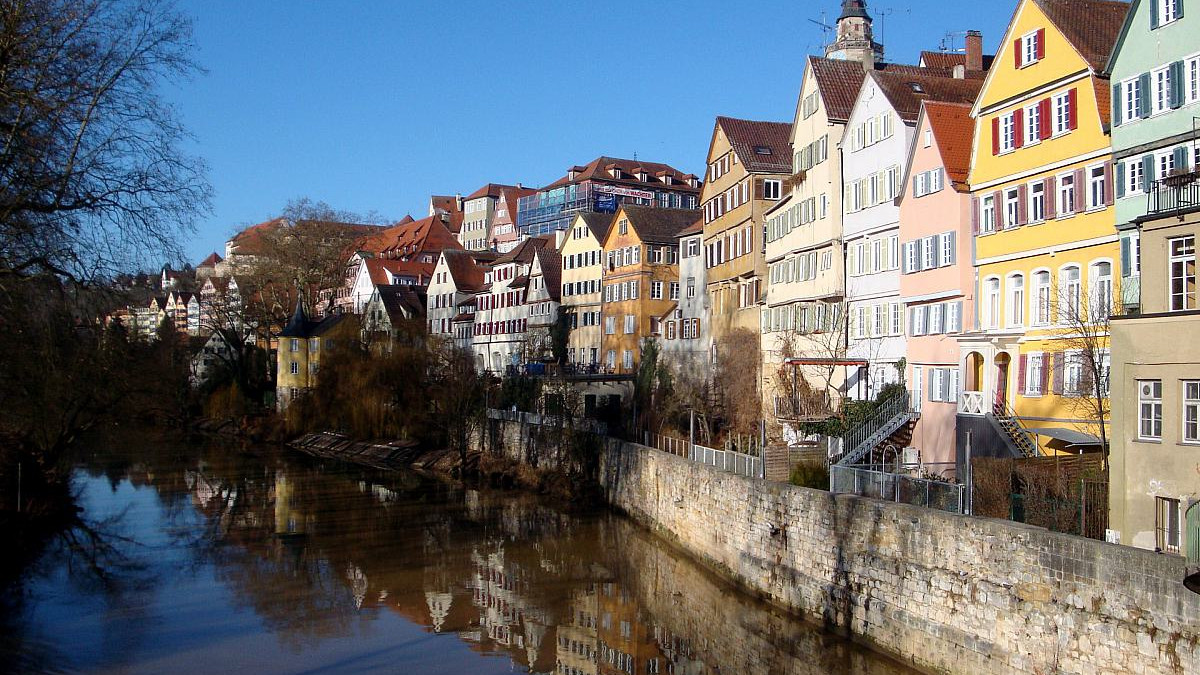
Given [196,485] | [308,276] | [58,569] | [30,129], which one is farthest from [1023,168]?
[308,276]

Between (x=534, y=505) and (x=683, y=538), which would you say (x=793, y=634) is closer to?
(x=683, y=538)

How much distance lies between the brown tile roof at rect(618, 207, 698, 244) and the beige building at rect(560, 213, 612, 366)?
127 inches

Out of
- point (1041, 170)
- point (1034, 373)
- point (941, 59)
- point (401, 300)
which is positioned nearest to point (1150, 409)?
point (1034, 373)

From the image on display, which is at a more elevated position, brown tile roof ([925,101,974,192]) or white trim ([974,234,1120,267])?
brown tile roof ([925,101,974,192])

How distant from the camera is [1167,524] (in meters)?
16.1

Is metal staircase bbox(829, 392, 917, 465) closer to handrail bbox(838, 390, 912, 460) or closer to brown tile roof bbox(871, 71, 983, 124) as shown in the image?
handrail bbox(838, 390, 912, 460)

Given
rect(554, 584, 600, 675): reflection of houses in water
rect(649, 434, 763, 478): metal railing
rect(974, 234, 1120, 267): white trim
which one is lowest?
rect(554, 584, 600, 675): reflection of houses in water

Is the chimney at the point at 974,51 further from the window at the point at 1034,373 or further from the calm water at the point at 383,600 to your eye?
the calm water at the point at 383,600

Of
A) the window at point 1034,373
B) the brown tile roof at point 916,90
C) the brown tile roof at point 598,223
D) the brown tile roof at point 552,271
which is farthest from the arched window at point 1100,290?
the brown tile roof at point 552,271

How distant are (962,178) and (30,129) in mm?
21424

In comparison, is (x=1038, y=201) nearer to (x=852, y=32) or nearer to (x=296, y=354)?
(x=852, y=32)

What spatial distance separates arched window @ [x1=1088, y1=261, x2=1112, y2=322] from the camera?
21672 millimetres

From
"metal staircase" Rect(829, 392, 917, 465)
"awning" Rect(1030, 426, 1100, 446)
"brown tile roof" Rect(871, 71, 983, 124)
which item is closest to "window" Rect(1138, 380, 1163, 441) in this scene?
"awning" Rect(1030, 426, 1100, 446)

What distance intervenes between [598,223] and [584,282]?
3.62 metres
